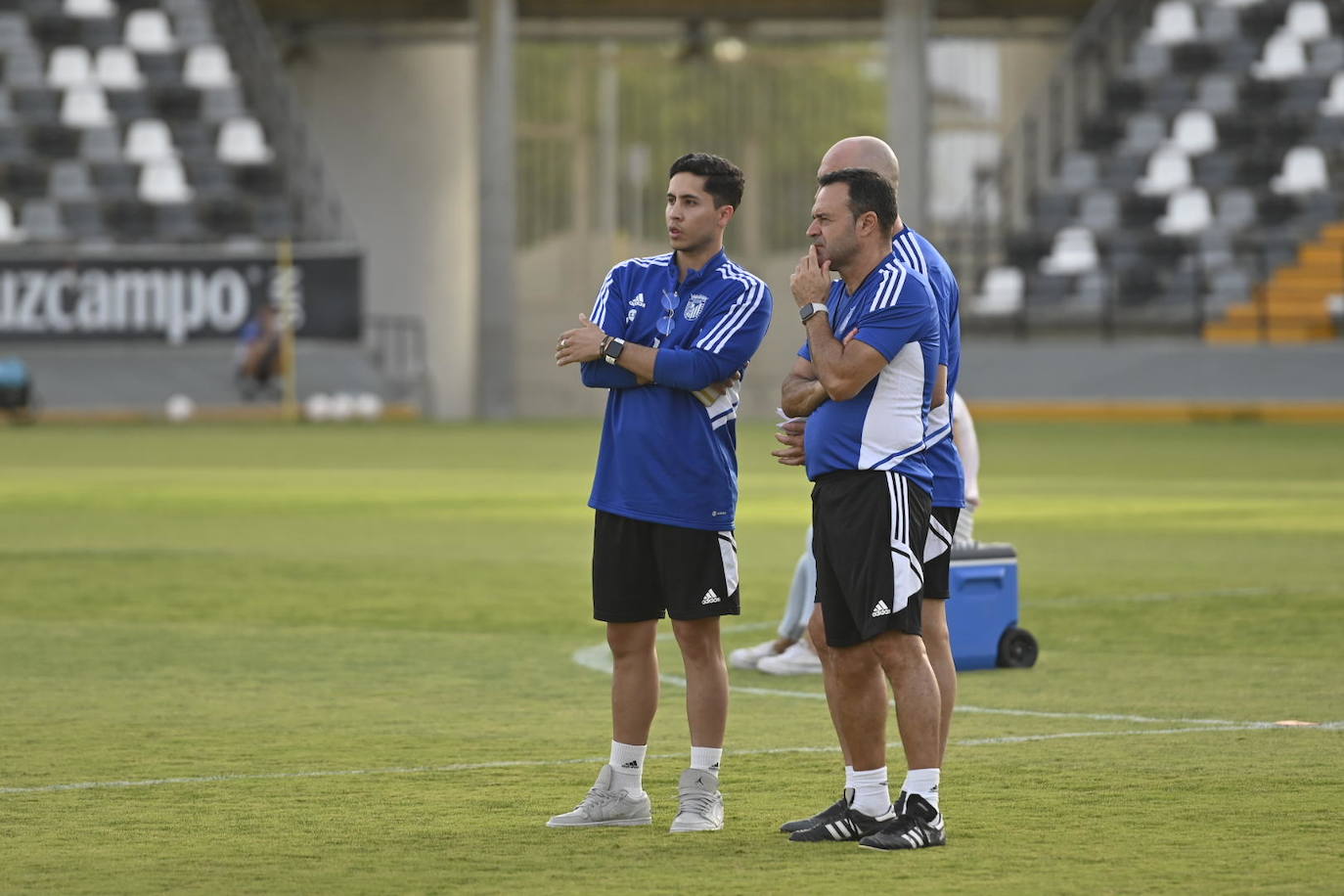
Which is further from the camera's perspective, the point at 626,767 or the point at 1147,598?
the point at 1147,598

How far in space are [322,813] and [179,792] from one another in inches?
23.4

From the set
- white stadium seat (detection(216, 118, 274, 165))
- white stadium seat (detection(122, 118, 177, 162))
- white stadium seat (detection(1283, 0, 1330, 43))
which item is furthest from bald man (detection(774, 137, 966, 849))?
white stadium seat (detection(1283, 0, 1330, 43))

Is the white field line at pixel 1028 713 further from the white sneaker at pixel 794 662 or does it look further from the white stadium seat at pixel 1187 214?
the white stadium seat at pixel 1187 214

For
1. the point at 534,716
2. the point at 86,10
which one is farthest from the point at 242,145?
the point at 534,716

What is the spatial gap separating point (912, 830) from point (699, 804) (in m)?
0.63

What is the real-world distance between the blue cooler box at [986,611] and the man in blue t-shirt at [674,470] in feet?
10.2

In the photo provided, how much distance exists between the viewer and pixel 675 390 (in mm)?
6438

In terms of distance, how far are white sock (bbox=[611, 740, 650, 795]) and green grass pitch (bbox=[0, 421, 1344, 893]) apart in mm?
157

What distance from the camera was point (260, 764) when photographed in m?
7.50

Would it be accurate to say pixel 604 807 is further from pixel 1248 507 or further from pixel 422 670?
pixel 1248 507

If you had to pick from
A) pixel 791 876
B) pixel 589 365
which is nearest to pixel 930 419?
pixel 589 365

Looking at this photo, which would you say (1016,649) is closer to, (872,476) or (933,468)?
(933,468)

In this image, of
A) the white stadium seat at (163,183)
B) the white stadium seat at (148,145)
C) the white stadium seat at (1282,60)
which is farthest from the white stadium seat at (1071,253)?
the white stadium seat at (148,145)

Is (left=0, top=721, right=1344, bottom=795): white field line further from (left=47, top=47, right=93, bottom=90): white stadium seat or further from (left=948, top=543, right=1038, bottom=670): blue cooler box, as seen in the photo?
(left=47, top=47, right=93, bottom=90): white stadium seat
